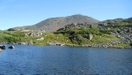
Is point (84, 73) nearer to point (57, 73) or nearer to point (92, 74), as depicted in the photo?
point (92, 74)

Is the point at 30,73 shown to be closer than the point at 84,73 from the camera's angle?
Yes

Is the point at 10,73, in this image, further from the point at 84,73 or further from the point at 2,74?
the point at 84,73

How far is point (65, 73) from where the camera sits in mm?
71250

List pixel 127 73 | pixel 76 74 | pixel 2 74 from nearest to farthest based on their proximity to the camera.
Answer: pixel 2 74 < pixel 76 74 < pixel 127 73

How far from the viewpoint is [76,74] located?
70.2 m

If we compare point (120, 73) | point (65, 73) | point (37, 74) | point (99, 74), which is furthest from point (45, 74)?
point (120, 73)

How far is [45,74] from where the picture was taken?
224ft

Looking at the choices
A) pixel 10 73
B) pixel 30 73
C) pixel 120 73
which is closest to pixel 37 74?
pixel 30 73

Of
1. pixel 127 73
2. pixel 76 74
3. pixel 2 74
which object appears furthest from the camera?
pixel 127 73

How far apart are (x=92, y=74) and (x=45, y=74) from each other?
1491 cm

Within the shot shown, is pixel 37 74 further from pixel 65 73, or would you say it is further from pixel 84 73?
pixel 84 73

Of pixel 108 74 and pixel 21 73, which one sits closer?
pixel 21 73

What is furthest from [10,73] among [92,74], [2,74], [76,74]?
[92,74]

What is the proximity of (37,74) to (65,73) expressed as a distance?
917 cm
